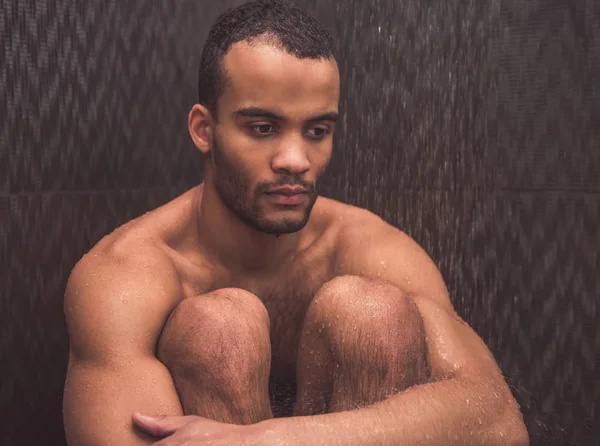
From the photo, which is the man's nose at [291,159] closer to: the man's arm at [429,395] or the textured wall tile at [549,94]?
the man's arm at [429,395]

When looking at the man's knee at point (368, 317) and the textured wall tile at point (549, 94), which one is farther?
the textured wall tile at point (549, 94)

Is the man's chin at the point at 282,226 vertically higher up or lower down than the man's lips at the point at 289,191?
lower down

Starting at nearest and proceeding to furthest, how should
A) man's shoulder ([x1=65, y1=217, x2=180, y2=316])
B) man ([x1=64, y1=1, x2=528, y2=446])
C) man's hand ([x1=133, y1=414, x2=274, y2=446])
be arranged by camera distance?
man's hand ([x1=133, y1=414, x2=274, y2=446])
man ([x1=64, y1=1, x2=528, y2=446])
man's shoulder ([x1=65, y1=217, x2=180, y2=316])

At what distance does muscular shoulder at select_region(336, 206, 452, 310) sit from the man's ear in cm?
30

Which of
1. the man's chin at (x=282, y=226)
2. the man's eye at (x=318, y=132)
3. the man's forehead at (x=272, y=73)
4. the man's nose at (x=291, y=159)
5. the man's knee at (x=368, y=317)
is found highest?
the man's forehead at (x=272, y=73)

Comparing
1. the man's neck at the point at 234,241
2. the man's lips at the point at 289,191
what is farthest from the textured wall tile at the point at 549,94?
the man's lips at the point at 289,191

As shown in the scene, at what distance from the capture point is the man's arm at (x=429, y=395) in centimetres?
141

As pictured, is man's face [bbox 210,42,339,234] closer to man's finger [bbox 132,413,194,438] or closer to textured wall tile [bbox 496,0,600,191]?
man's finger [bbox 132,413,194,438]

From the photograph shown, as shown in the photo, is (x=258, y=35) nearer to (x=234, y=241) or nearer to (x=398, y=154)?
(x=234, y=241)

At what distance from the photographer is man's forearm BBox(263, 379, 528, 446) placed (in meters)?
1.40

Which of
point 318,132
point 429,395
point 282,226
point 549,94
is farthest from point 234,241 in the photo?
point 549,94

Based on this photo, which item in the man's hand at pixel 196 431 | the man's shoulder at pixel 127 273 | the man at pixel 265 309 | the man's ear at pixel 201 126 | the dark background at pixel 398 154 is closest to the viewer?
the man's hand at pixel 196 431

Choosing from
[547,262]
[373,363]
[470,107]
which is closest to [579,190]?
[547,262]

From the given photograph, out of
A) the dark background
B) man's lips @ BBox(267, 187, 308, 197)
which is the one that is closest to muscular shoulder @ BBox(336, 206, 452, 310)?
man's lips @ BBox(267, 187, 308, 197)
